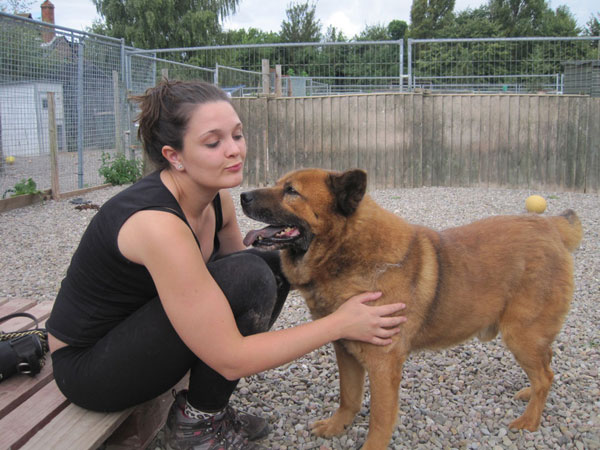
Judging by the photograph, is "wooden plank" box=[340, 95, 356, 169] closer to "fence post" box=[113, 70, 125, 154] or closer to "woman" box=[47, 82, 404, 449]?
"fence post" box=[113, 70, 125, 154]

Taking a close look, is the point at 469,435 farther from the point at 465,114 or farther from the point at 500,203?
the point at 465,114

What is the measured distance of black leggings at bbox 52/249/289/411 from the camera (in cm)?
193

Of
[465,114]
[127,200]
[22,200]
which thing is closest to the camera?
[127,200]

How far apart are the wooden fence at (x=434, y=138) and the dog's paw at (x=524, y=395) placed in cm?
702

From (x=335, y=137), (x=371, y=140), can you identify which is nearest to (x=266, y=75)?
(x=335, y=137)

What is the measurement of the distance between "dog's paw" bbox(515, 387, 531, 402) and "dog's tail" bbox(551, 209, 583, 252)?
87 centimetres

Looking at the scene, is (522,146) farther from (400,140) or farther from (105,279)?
(105,279)

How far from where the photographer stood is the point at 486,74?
10570 mm

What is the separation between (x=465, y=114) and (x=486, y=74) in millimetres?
1975

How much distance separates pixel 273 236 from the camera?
93.7 inches

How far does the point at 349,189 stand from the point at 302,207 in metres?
0.26

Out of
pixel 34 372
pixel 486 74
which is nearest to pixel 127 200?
pixel 34 372

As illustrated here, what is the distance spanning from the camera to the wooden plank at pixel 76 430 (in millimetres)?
Answer: 1769

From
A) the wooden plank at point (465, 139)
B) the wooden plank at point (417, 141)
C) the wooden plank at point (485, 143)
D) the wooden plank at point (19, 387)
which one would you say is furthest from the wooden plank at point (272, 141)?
the wooden plank at point (19, 387)
